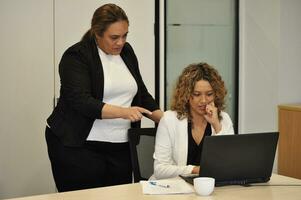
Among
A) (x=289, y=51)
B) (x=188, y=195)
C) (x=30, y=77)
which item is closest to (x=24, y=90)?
(x=30, y=77)

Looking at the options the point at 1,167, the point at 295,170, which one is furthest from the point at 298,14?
the point at 1,167

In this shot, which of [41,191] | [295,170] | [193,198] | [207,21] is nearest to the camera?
[193,198]

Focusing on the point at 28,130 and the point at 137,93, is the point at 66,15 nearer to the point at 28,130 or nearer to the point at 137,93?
the point at 28,130

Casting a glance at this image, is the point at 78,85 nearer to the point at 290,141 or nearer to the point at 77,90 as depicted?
the point at 77,90

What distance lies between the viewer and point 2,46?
3633mm

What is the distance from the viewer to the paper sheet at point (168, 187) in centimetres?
225

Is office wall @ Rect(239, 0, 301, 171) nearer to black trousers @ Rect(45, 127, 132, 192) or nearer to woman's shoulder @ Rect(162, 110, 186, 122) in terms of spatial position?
woman's shoulder @ Rect(162, 110, 186, 122)

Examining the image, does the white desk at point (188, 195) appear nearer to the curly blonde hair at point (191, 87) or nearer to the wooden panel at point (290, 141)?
the curly blonde hair at point (191, 87)

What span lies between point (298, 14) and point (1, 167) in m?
2.83

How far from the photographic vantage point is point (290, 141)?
171 inches

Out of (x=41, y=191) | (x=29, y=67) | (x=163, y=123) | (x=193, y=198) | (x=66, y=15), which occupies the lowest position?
(x=41, y=191)

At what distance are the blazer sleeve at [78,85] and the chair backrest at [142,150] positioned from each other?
24 centimetres

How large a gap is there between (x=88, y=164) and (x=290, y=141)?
216 cm

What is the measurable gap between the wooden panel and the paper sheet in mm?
2090
